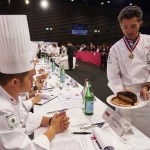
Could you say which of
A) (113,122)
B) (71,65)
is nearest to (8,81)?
(113,122)

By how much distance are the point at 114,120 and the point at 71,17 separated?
13.8 meters

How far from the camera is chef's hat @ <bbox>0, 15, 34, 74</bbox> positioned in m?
0.99

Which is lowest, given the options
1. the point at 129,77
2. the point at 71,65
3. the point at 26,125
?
the point at 71,65

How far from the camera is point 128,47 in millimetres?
1816

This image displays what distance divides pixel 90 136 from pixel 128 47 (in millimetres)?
932

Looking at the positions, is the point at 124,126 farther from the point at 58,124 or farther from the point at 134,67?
the point at 134,67

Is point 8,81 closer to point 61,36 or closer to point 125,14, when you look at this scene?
point 125,14

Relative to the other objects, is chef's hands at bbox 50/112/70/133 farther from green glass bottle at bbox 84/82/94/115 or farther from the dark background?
the dark background

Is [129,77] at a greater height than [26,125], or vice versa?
[129,77]

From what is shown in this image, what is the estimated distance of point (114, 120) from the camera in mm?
1311

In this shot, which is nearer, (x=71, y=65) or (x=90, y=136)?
(x=90, y=136)

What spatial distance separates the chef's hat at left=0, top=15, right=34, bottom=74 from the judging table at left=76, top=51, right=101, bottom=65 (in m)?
8.95

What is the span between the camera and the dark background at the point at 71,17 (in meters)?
13.3

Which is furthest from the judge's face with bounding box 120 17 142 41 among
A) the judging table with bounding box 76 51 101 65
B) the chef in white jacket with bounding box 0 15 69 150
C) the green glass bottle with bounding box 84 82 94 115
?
the judging table with bounding box 76 51 101 65
